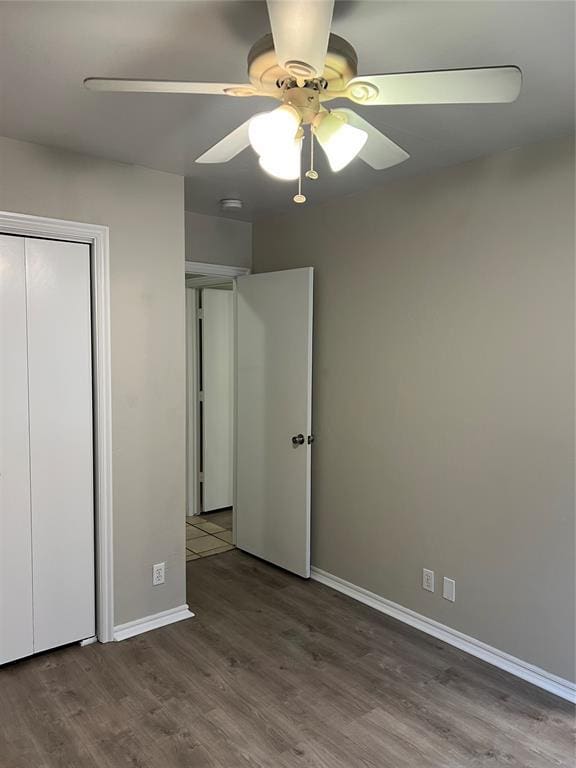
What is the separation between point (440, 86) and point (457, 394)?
1776 mm

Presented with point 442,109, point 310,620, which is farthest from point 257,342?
point 442,109

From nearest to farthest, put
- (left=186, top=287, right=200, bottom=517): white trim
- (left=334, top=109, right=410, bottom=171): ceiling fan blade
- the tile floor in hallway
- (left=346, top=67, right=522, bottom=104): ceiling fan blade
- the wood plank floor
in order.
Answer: (left=346, top=67, right=522, bottom=104): ceiling fan blade < (left=334, top=109, right=410, bottom=171): ceiling fan blade < the wood plank floor < the tile floor in hallway < (left=186, top=287, right=200, bottom=517): white trim

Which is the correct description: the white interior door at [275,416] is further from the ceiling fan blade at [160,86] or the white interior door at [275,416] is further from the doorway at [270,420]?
the ceiling fan blade at [160,86]

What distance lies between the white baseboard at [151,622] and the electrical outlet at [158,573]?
18 cm

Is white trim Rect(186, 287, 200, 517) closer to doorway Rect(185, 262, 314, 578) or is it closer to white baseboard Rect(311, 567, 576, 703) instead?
doorway Rect(185, 262, 314, 578)

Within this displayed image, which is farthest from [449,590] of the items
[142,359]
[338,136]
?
[338,136]

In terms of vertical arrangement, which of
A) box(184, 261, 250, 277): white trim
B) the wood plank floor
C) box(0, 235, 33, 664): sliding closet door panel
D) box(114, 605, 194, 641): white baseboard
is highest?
box(184, 261, 250, 277): white trim

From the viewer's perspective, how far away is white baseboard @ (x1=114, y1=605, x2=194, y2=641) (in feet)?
9.85

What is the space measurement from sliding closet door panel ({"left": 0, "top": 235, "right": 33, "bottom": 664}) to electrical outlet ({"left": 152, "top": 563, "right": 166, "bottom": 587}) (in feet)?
2.08

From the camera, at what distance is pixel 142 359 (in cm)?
302

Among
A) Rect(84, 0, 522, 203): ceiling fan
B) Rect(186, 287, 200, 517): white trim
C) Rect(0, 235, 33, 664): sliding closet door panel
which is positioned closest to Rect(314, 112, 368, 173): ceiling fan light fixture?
Rect(84, 0, 522, 203): ceiling fan

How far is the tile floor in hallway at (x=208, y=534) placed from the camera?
4352 millimetres

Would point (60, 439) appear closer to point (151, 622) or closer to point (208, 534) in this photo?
point (151, 622)

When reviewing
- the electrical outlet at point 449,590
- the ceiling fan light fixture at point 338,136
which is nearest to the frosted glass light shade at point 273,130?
the ceiling fan light fixture at point 338,136
